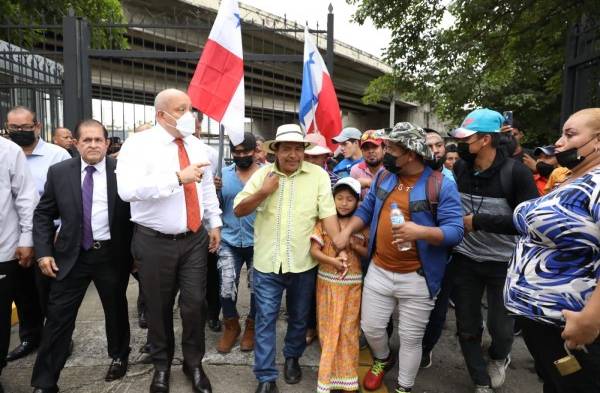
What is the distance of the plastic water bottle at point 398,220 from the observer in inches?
103

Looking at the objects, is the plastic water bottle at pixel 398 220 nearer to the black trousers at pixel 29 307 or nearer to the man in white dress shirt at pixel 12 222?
the man in white dress shirt at pixel 12 222

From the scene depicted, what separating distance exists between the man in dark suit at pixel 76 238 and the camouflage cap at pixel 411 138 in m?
1.93

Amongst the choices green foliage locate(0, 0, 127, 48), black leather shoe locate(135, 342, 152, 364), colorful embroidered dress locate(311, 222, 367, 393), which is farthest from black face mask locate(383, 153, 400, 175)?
green foliage locate(0, 0, 127, 48)

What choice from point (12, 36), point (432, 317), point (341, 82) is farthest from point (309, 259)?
point (341, 82)

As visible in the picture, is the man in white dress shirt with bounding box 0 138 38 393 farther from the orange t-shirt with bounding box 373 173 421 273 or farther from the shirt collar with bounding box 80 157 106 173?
the orange t-shirt with bounding box 373 173 421 273

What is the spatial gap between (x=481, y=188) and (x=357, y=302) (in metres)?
1.17

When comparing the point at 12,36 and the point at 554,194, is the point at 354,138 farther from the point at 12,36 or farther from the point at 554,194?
the point at 12,36

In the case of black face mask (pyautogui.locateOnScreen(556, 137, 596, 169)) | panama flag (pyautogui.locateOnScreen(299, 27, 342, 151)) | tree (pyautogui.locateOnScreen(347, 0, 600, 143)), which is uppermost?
tree (pyautogui.locateOnScreen(347, 0, 600, 143))

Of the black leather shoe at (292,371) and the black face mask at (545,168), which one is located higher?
the black face mask at (545,168)

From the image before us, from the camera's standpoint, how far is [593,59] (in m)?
4.45

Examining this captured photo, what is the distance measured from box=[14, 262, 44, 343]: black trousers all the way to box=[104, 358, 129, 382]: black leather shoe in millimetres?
893

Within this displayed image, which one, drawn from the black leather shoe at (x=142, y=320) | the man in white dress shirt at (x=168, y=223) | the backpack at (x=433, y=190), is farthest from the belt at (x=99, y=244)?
the backpack at (x=433, y=190)

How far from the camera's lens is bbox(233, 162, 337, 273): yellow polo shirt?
3.04 m

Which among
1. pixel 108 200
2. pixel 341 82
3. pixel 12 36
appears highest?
pixel 341 82
